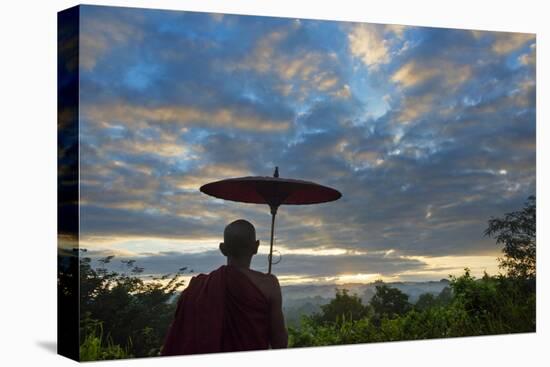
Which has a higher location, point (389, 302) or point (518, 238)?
point (518, 238)

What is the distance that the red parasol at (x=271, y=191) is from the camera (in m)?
10.0

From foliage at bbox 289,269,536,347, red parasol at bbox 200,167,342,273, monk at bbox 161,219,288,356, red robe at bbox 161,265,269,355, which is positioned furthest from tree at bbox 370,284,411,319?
red robe at bbox 161,265,269,355

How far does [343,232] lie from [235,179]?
1300mm

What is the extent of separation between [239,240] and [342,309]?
134 cm

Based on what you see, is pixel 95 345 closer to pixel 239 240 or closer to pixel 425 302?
pixel 239 240

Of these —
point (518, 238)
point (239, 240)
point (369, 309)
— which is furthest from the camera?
point (518, 238)

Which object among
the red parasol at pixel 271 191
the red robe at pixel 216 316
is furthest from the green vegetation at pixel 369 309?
the red parasol at pixel 271 191

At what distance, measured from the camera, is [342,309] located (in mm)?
10703

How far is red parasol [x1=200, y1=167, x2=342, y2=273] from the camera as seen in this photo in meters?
10.0

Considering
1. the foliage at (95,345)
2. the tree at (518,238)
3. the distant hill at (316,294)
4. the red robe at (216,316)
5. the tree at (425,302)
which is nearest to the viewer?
the foliage at (95,345)

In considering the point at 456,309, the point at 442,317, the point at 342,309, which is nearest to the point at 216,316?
the point at 342,309

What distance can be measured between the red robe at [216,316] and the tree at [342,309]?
2.77ft

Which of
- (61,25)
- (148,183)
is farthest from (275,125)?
(61,25)

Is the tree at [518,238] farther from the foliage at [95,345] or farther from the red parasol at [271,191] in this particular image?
the foliage at [95,345]
